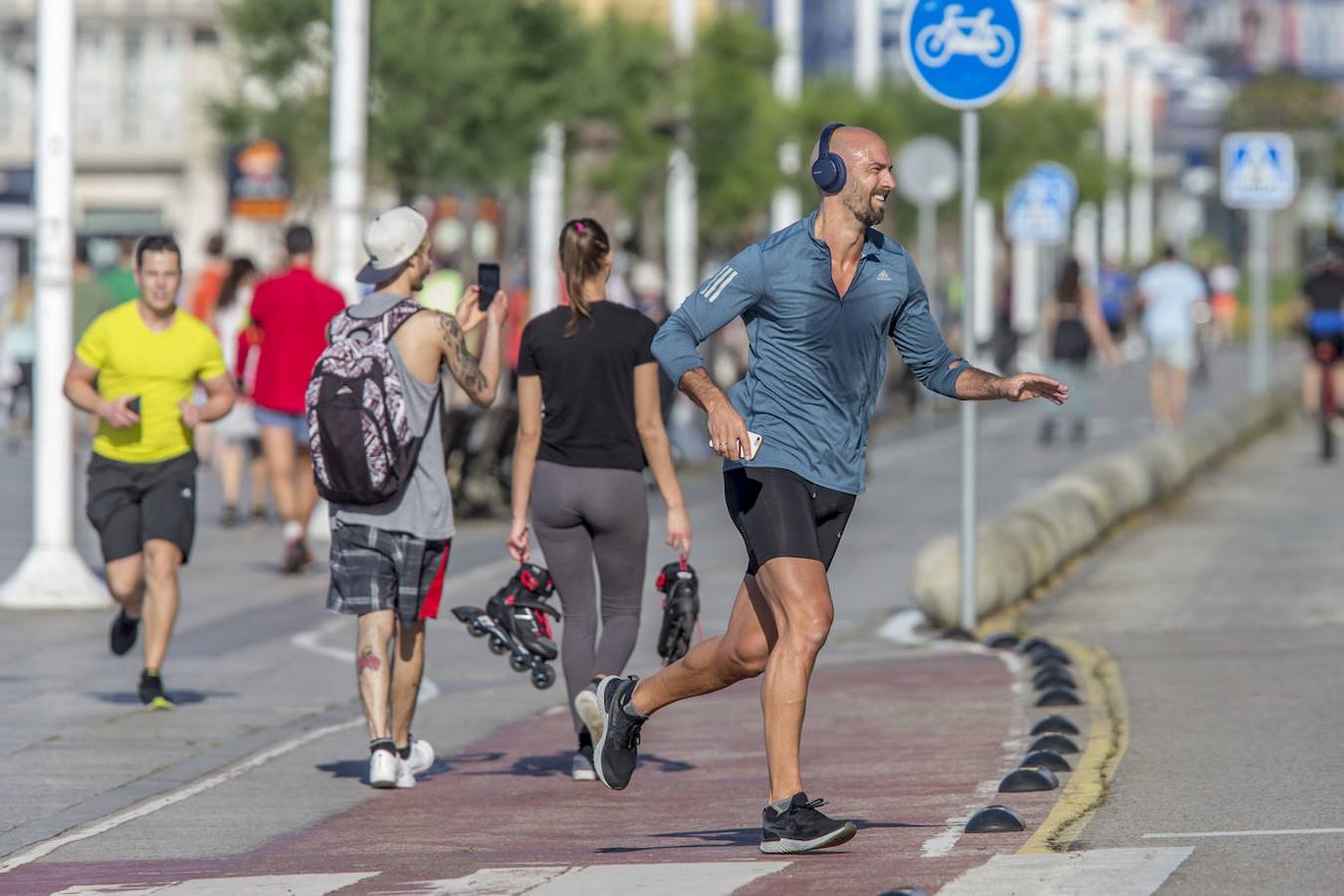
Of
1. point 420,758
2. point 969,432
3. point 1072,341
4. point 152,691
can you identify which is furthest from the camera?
point 1072,341

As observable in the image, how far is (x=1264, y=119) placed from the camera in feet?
338

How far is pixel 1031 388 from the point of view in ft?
24.6

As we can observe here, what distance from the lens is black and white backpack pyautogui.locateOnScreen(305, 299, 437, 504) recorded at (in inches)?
352

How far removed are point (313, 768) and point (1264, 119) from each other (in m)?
96.8

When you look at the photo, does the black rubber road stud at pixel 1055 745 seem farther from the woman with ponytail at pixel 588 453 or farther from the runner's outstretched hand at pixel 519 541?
the runner's outstretched hand at pixel 519 541

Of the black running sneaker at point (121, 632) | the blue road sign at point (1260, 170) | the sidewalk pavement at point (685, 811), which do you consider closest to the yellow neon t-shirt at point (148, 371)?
the black running sneaker at point (121, 632)

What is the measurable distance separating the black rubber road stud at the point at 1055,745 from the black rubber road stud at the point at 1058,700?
1.14 m

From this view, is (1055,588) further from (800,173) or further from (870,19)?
(870,19)

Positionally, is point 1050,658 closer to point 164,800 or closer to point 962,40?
point 962,40

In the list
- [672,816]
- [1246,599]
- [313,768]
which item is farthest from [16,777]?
[1246,599]

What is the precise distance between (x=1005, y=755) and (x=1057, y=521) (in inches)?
262

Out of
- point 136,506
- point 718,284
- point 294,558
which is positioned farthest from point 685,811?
point 294,558

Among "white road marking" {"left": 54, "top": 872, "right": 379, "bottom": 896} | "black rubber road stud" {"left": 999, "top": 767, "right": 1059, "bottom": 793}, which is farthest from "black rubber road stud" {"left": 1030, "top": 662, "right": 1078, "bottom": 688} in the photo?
"white road marking" {"left": 54, "top": 872, "right": 379, "bottom": 896}

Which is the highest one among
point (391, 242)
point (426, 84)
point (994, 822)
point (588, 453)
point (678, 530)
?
point (426, 84)
